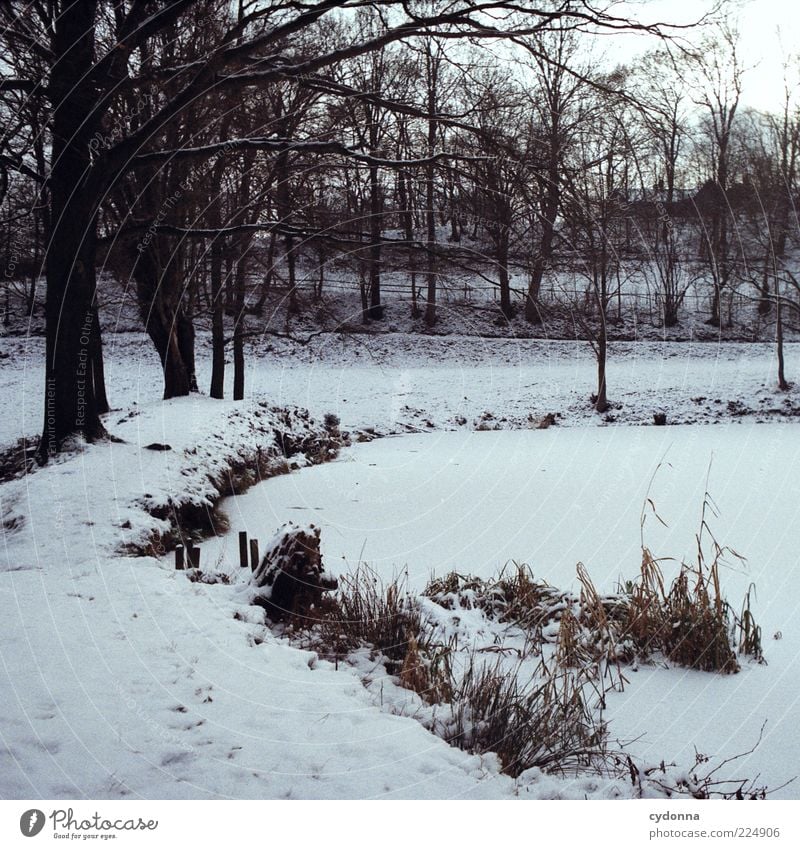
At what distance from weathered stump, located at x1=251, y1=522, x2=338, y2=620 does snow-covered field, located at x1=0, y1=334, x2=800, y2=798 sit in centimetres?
20

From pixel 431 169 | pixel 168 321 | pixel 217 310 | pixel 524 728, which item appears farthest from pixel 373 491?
pixel 168 321

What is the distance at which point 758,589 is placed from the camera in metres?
4.14

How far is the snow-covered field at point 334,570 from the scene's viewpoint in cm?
217

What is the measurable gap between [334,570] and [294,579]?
0.55 m

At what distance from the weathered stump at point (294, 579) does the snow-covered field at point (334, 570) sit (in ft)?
0.65

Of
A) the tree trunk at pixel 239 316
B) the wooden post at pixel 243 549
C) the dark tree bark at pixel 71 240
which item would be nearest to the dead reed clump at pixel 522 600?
the wooden post at pixel 243 549

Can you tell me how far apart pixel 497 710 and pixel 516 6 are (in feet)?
16.5

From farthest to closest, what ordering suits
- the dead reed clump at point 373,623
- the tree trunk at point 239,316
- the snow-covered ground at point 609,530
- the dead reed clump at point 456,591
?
the tree trunk at point 239,316 → the dead reed clump at point 456,591 → the dead reed clump at point 373,623 → the snow-covered ground at point 609,530

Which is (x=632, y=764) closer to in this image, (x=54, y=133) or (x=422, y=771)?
(x=422, y=771)

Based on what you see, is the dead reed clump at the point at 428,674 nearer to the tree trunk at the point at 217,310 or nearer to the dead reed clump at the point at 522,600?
the dead reed clump at the point at 522,600

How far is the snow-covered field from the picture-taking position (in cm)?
217

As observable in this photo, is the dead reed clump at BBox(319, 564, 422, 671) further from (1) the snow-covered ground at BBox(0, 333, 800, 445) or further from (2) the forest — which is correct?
(1) the snow-covered ground at BBox(0, 333, 800, 445)

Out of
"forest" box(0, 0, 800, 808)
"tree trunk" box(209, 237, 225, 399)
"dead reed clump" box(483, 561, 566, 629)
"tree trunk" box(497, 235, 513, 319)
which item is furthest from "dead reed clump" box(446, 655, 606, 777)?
"tree trunk" box(209, 237, 225, 399)

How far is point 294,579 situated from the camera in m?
3.69
